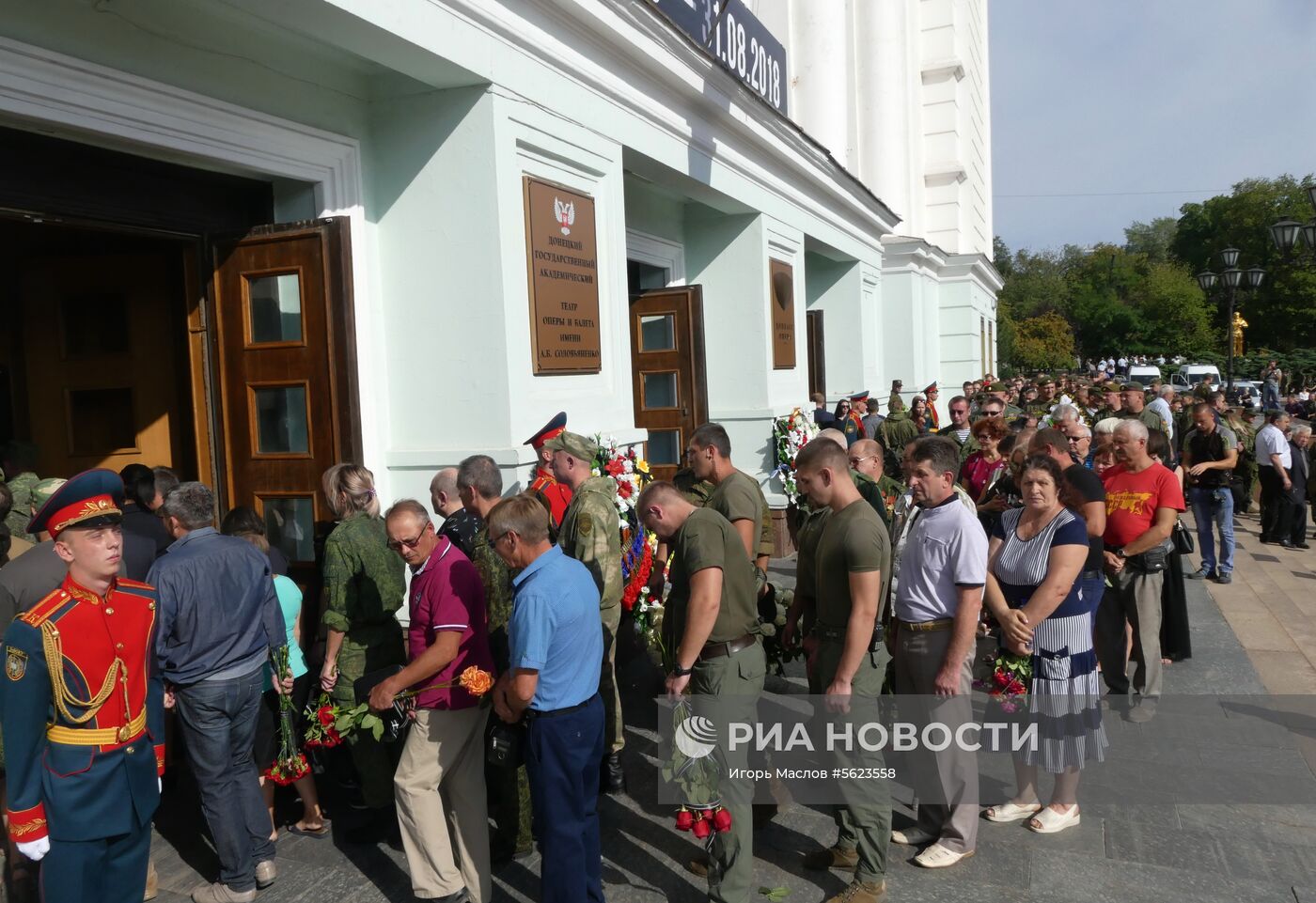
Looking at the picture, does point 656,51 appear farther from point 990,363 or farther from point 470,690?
point 990,363

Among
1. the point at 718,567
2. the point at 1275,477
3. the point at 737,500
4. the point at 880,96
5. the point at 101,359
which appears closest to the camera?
the point at 718,567

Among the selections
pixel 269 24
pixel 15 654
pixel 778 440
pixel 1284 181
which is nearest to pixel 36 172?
pixel 269 24

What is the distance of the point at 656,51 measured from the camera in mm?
7602

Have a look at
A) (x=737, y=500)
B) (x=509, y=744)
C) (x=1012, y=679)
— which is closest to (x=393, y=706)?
(x=509, y=744)

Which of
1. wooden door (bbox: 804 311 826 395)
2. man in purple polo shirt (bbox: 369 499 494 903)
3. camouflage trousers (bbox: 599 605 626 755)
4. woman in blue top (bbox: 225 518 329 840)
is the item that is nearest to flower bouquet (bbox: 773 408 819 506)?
wooden door (bbox: 804 311 826 395)

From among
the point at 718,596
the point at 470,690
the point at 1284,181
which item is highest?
the point at 1284,181

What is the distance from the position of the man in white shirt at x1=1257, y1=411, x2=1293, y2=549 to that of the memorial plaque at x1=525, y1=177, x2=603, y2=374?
9.00 metres

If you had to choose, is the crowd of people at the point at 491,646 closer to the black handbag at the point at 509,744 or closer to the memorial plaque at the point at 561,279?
the black handbag at the point at 509,744

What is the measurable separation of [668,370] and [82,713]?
7.43 metres

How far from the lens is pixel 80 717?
10.9ft

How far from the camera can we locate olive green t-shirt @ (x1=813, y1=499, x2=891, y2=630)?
156 inches

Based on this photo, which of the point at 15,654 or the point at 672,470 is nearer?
the point at 15,654

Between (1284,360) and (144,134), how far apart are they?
54280 mm

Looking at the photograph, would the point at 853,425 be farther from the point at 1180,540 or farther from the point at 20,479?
the point at 20,479
